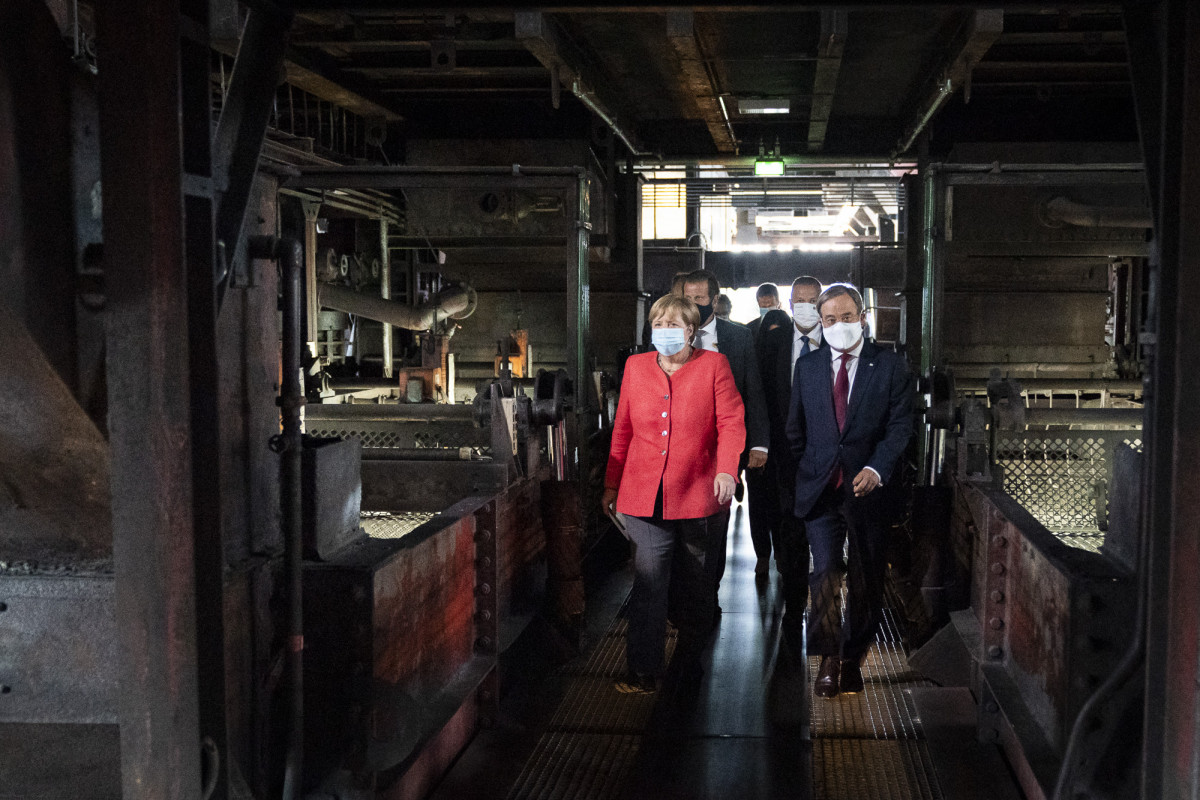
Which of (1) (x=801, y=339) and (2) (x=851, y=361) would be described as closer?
(2) (x=851, y=361)

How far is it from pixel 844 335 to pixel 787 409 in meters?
1.38

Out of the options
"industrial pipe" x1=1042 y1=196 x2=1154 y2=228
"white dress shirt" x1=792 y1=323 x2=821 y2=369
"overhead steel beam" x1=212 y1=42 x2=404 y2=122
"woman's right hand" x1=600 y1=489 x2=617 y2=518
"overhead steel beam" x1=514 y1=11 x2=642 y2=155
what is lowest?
"woman's right hand" x1=600 y1=489 x2=617 y2=518

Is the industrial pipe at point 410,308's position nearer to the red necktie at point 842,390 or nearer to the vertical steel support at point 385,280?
the vertical steel support at point 385,280

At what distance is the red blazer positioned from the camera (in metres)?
4.75

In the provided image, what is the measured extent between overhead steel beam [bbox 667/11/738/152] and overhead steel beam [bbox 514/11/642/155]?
58 centimetres

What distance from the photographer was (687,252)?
47.2 feet

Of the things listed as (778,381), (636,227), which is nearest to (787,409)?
(778,381)

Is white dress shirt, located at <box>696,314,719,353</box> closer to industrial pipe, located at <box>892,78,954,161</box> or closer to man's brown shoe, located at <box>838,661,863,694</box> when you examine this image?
man's brown shoe, located at <box>838,661,863,694</box>

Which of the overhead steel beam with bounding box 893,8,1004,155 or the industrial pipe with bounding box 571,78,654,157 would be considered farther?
the industrial pipe with bounding box 571,78,654,157

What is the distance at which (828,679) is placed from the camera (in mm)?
4875

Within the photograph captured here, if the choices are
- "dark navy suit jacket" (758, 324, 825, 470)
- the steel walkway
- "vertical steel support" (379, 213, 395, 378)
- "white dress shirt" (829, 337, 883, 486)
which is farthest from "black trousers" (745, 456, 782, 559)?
"vertical steel support" (379, 213, 395, 378)

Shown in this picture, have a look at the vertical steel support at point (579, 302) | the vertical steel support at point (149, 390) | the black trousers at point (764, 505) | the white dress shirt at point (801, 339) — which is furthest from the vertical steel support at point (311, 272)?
the vertical steel support at point (149, 390)

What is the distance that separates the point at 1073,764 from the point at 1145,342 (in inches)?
43.6

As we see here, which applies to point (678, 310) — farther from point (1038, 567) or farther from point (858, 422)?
point (1038, 567)
